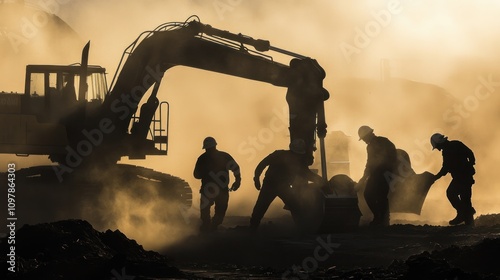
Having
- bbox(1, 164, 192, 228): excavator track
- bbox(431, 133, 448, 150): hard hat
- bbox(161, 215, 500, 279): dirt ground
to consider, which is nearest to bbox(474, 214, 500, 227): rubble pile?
bbox(431, 133, 448, 150): hard hat

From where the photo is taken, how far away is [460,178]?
72.5ft

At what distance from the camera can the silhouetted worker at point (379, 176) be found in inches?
887

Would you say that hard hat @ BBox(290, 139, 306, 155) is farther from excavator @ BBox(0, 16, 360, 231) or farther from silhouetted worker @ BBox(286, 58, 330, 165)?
excavator @ BBox(0, 16, 360, 231)

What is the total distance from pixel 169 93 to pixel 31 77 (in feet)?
57.0

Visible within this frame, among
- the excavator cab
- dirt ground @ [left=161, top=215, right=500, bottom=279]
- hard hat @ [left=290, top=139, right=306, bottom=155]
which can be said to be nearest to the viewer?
dirt ground @ [left=161, top=215, right=500, bottom=279]

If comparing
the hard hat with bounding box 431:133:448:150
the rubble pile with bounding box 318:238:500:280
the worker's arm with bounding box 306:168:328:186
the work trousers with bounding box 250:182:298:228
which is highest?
the hard hat with bounding box 431:133:448:150

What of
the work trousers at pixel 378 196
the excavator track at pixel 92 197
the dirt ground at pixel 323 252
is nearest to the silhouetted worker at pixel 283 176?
the dirt ground at pixel 323 252

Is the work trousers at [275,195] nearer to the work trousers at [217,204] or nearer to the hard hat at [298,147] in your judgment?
the hard hat at [298,147]

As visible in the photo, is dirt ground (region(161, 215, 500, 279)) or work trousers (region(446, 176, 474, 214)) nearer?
dirt ground (region(161, 215, 500, 279))

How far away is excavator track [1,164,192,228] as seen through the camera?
80.2 ft

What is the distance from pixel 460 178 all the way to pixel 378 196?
1715 millimetres

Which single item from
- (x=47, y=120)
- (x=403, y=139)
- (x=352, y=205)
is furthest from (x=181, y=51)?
(x=403, y=139)

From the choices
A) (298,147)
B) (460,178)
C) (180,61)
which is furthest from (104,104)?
(460,178)

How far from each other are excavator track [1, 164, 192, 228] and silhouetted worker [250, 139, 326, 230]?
12.2 feet
